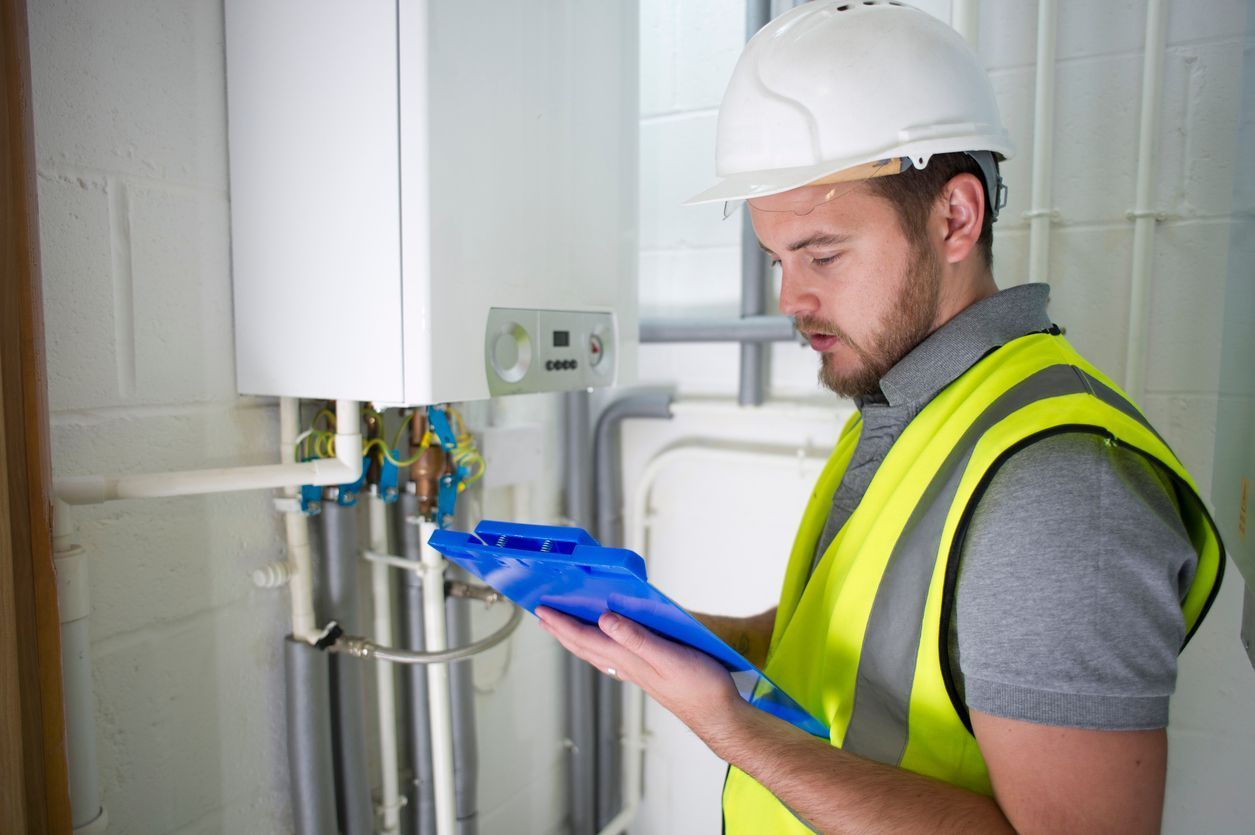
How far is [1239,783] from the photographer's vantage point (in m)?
1.25

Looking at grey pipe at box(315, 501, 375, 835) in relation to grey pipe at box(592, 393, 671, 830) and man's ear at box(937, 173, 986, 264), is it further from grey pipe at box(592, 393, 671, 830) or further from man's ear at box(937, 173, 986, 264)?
man's ear at box(937, 173, 986, 264)

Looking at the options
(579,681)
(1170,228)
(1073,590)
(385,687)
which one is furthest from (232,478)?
(1170,228)

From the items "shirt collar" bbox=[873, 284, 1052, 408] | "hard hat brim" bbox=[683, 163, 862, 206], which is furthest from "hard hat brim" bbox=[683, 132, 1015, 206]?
"shirt collar" bbox=[873, 284, 1052, 408]

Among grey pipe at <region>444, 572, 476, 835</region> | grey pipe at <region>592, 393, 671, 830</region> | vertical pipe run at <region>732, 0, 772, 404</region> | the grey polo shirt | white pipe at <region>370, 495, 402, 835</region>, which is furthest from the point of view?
grey pipe at <region>592, 393, 671, 830</region>

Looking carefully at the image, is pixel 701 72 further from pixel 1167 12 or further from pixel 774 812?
pixel 774 812

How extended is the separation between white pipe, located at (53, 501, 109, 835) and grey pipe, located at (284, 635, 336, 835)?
276 millimetres

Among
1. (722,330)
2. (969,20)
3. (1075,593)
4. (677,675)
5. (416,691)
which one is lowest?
(416,691)

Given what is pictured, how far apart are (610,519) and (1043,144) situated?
1.03 meters

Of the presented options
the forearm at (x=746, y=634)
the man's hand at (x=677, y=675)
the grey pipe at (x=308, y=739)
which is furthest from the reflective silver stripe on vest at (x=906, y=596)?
the grey pipe at (x=308, y=739)

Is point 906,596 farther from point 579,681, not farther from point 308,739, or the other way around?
point 579,681

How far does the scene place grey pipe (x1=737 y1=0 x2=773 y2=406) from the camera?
1495 millimetres

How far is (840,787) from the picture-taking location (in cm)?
66

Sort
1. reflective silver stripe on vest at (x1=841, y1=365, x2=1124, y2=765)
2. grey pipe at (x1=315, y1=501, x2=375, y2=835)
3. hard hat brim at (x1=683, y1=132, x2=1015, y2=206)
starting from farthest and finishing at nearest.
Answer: grey pipe at (x1=315, y1=501, x2=375, y2=835) < hard hat brim at (x1=683, y1=132, x2=1015, y2=206) < reflective silver stripe on vest at (x1=841, y1=365, x2=1124, y2=765)

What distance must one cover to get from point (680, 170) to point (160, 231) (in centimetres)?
99
